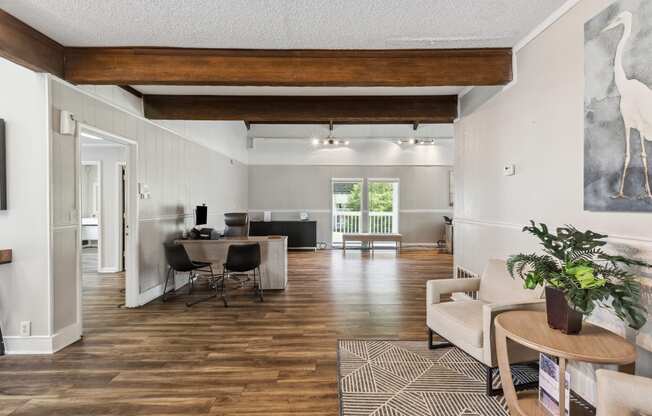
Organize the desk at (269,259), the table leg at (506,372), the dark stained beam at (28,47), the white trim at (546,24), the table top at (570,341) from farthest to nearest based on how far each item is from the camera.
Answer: the desk at (269,259) → the dark stained beam at (28,47) → the white trim at (546,24) → the table leg at (506,372) → the table top at (570,341)

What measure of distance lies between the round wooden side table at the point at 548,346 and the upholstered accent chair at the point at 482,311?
0.15m

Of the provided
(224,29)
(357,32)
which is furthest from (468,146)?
(224,29)

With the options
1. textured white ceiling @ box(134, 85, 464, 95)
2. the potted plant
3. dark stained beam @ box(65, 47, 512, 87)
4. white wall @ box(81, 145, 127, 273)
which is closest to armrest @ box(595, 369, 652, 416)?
the potted plant

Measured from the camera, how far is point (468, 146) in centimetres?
413

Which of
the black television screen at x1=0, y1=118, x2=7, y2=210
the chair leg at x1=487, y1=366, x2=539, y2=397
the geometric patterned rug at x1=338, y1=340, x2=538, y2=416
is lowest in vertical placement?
the geometric patterned rug at x1=338, y1=340, x2=538, y2=416

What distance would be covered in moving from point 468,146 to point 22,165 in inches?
185

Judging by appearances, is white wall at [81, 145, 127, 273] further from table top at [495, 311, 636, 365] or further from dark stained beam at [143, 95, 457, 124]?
table top at [495, 311, 636, 365]

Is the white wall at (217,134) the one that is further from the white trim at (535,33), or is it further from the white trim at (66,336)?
the white trim at (535,33)

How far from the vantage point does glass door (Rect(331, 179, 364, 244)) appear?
973 cm

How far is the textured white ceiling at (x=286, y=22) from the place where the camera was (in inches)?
91.6

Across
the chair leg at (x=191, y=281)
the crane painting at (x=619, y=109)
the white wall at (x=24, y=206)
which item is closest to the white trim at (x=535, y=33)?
the crane painting at (x=619, y=109)

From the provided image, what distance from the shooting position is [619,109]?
1897mm

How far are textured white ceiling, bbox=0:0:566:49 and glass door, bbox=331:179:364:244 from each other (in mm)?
6837

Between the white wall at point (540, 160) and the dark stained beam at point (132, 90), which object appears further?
the dark stained beam at point (132, 90)
